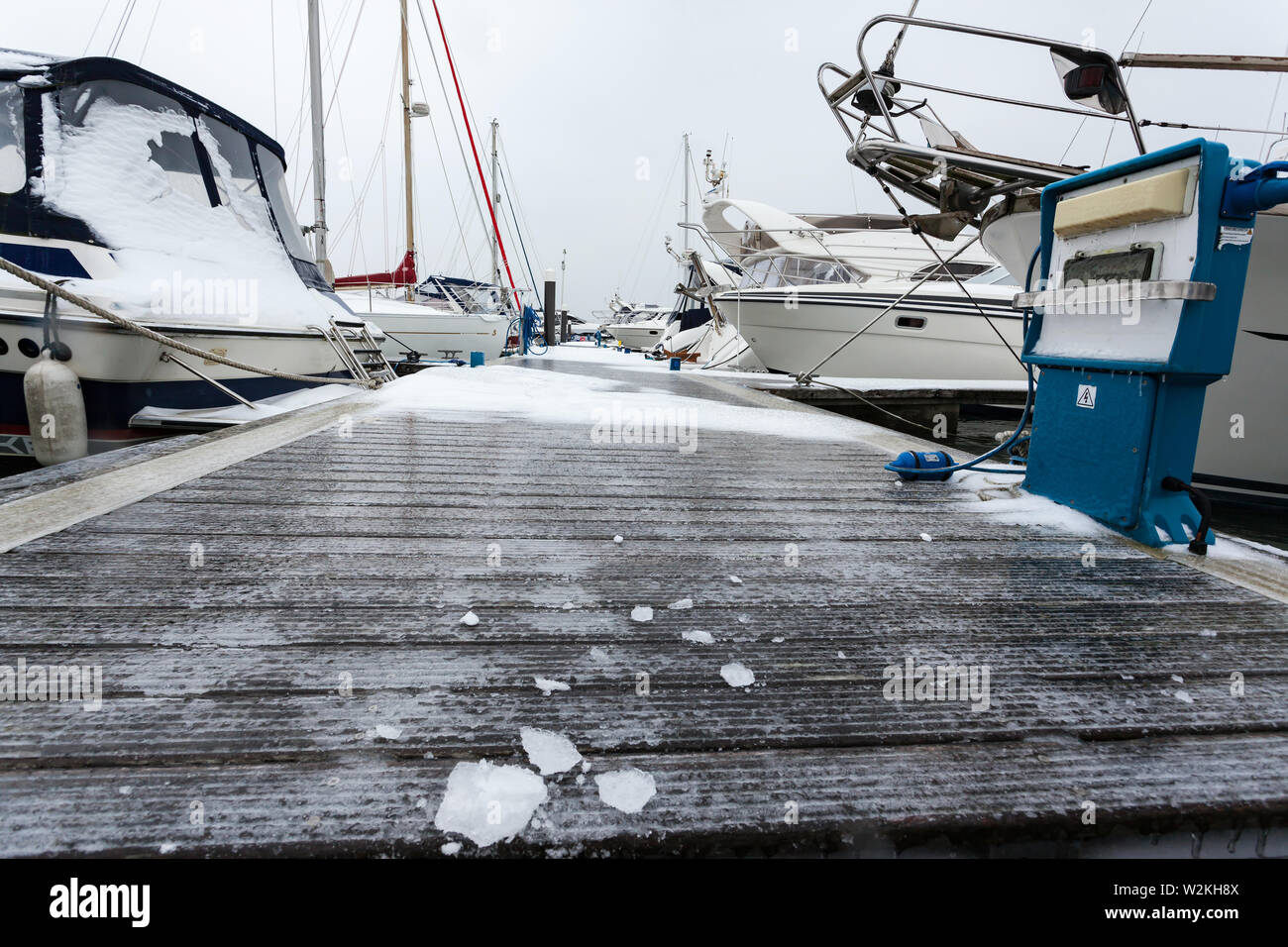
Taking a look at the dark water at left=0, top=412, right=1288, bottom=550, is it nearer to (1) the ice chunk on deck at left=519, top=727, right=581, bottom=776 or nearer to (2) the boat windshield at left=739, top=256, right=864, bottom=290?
(1) the ice chunk on deck at left=519, top=727, right=581, bottom=776

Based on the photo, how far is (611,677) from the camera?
1.26 meters

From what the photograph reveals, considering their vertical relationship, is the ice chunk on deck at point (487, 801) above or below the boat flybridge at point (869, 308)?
below

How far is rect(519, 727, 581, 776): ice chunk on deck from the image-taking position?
3.23ft

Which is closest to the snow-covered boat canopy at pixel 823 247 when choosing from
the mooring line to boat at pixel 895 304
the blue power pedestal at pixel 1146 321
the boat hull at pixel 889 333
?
the boat hull at pixel 889 333

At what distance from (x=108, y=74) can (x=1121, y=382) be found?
7.46m

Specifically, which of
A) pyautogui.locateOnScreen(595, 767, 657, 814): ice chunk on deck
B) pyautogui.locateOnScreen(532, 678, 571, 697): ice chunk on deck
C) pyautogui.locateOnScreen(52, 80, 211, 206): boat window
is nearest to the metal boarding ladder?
pyautogui.locateOnScreen(52, 80, 211, 206): boat window

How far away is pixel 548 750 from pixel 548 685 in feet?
0.65

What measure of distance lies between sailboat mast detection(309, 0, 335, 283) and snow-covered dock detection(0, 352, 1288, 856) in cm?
882

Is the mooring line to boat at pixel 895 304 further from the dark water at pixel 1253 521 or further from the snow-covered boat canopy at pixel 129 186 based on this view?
the snow-covered boat canopy at pixel 129 186

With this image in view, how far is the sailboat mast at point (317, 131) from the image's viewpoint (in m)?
10.2

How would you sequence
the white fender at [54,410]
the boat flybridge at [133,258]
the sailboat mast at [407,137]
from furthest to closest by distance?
the sailboat mast at [407,137], the boat flybridge at [133,258], the white fender at [54,410]
